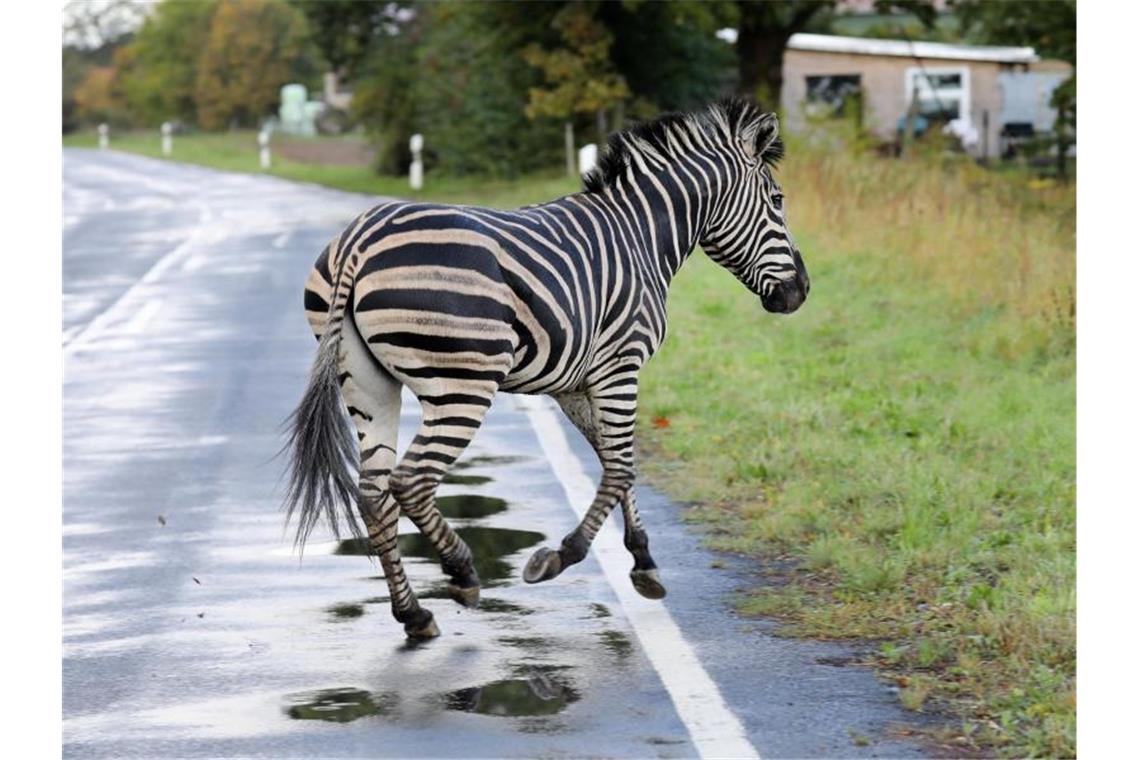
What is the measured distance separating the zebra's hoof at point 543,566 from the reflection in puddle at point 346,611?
2.30ft

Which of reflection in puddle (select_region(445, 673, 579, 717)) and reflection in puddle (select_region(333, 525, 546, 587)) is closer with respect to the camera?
reflection in puddle (select_region(445, 673, 579, 717))

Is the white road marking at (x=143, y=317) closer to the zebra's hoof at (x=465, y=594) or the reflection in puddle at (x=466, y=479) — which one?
the reflection in puddle at (x=466, y=479)

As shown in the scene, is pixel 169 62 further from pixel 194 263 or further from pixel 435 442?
pixel 435 442

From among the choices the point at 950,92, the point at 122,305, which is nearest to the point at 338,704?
the point at 122,305

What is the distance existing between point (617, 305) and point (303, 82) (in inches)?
3254

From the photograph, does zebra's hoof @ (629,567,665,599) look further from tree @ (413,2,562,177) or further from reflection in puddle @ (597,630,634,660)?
tree @ (413,2,562,177)

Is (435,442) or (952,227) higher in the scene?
(952,227)

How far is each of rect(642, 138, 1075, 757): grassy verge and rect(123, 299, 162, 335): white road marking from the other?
5.06 m

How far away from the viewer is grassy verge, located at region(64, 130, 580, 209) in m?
33.3

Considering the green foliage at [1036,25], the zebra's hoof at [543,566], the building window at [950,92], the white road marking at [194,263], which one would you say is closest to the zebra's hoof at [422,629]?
the zebra's hoof at [543,566]

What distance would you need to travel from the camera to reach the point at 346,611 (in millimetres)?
7570

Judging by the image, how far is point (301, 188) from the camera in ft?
132

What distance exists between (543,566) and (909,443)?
390cm

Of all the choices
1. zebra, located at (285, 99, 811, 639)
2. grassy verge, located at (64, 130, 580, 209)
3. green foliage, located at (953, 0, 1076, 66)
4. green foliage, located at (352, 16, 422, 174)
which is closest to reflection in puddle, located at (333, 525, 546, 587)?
zebra, located at (285, 99, 811, 639)
